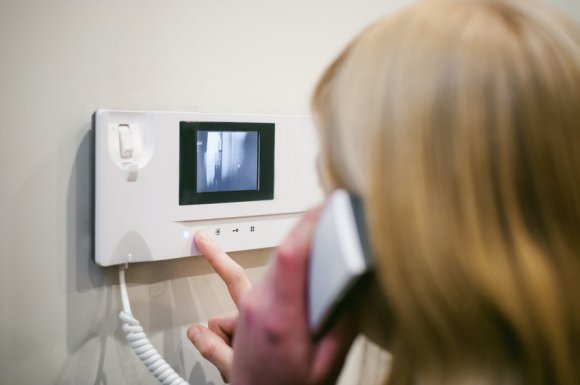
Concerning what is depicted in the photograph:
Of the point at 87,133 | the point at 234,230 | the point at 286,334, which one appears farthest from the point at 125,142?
the point at 286,334

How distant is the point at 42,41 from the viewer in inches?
18.2

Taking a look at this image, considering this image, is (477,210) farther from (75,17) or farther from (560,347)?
(75,17)

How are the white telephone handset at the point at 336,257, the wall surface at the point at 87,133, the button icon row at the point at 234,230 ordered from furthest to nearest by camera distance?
1. the button icon row at the point at 234,230
2. the wall surface at the point at 87,133
3. the white telephone handset at the point at 336,257

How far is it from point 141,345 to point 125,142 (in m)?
0.21

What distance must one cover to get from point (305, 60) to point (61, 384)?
0.46 metres

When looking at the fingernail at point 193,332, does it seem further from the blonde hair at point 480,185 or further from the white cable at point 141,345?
the blonde hair at point 480,185

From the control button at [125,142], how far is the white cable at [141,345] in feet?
0.39

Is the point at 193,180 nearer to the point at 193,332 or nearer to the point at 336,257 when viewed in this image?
the point at 193,332

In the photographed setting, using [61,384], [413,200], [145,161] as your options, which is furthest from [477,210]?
[61,384]

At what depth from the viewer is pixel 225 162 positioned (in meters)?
0.55

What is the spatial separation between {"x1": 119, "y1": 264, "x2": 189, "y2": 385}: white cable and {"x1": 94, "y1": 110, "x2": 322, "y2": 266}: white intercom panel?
4 cm

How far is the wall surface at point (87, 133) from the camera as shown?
463 mm

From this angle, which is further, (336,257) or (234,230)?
(234,230)

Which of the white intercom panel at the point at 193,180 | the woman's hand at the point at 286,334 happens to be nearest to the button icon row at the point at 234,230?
the white intercom panel at the point at 193,180
